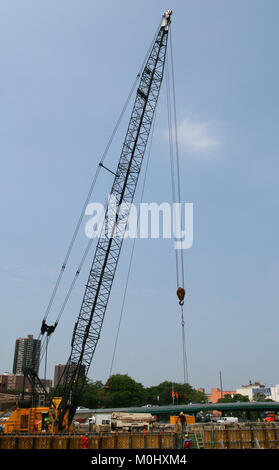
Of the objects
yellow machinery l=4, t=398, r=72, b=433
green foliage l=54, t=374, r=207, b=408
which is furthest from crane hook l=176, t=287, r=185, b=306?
green foliage l=54, t=374, r=207, b=408

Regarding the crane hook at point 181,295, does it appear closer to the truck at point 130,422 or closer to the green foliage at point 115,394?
the truck at point 130,422

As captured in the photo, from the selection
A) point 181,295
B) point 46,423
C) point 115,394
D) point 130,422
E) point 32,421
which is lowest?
point 130,422

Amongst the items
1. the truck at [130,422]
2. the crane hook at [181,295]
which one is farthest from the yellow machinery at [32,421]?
the crane hook at [181,295]

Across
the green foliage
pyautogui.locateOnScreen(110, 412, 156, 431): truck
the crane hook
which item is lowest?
pyautogui.locateOnScreen(110, 412, 156, 431): truck

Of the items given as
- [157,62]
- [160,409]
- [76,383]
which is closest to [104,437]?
[76,383]

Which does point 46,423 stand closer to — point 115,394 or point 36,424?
point 36,424

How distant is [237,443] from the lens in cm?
2577

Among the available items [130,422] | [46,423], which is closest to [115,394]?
[130,422]

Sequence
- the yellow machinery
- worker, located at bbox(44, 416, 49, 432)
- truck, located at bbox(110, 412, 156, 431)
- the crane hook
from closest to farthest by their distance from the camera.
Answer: the crane hook
the yellow machinery
worker, located at bbox(44, 416, 49, 432)
truck, located at bbox(110, 412, 156, 431)

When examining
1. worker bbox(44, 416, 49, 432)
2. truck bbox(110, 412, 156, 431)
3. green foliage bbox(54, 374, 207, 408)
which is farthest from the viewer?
green foliage bbox(54, 374, 207, 408)

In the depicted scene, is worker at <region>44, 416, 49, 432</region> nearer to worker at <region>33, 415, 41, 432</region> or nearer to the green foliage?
worker at <region>33, 415, 41, 432</region>

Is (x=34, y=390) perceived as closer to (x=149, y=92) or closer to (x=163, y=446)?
(x=163, y=446)

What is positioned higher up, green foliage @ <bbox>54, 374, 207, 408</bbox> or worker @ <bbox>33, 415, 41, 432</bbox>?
green foliage @ <bbox>54, 374, 207, 408</bbox>
